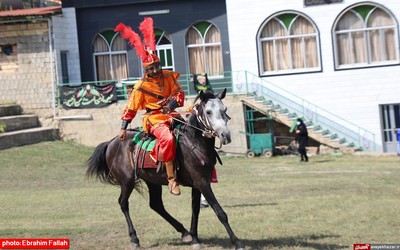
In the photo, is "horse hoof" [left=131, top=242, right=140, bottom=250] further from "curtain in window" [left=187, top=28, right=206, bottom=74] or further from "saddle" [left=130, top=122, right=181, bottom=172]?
"curtain in window" [left=187, top=28, right=206, bottom=74]

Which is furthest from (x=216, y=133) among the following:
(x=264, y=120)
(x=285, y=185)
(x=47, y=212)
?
(x=264, y=120)

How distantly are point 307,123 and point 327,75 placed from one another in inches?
92.0

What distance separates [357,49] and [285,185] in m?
15.3

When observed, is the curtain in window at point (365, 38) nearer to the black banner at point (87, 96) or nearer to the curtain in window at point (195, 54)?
the curtain in window at point (195, 54)

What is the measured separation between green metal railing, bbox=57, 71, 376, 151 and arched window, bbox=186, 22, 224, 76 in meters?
0.84

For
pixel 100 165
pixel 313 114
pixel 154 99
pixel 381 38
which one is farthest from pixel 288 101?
pixel 154 99

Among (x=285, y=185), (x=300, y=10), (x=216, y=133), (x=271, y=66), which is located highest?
(x=300, y=10)

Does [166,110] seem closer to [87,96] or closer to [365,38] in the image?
[87,96]

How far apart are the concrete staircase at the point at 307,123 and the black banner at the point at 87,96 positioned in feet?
18.3

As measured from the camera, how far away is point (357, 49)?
3512 cm

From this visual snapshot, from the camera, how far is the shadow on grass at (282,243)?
1144 centimetres

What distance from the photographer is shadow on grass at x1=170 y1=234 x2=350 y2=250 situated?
1144 cm

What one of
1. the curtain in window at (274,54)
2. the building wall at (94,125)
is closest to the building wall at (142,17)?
the curtain in window at (274,54)

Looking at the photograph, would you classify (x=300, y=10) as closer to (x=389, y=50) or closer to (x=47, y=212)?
(x=389, y=50)
